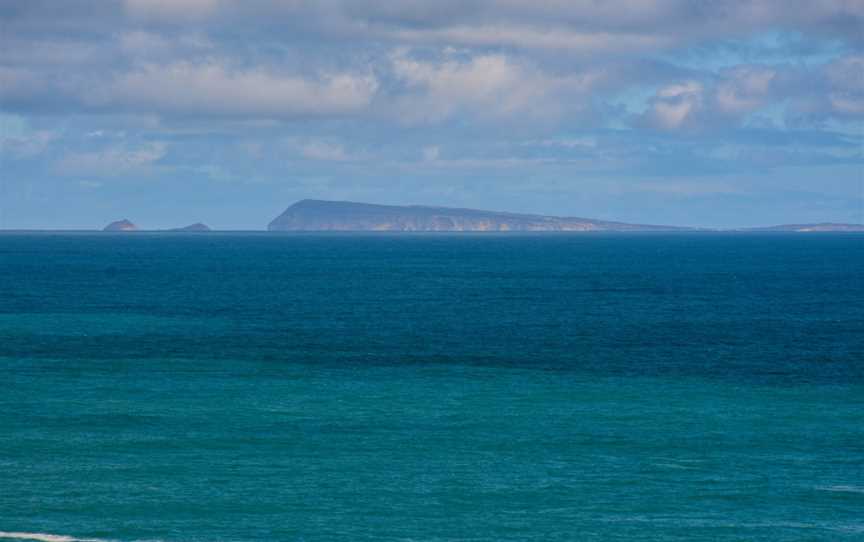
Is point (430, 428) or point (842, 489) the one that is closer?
point (842, 489)

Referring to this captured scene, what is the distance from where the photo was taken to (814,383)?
83000mm

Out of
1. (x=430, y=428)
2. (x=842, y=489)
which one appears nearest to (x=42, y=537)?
(x=430, y=428)

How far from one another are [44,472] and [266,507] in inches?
491

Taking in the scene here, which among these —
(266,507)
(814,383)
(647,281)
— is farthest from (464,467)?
(647,281)

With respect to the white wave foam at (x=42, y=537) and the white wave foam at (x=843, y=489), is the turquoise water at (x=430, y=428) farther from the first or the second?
the white wave foam at (x=42, y=537)

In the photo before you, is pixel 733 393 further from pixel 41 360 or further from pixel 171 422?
pixel 41 360

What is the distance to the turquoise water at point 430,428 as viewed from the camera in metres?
50.0

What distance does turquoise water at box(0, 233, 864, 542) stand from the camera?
50.0 m

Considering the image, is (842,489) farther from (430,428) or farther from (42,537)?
(42,537)

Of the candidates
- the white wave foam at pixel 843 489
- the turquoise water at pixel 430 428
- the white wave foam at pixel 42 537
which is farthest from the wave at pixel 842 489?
the white wave foam at pixel 42 537

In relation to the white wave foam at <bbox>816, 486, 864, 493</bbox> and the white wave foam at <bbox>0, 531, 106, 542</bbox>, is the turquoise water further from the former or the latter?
the white wave foam at <bbox>0, 531, 106, 542</bbox>

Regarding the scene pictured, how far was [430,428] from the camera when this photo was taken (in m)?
66.6

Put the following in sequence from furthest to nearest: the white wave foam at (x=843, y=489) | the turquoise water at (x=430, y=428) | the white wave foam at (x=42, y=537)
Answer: the white wave foam at (x=843, y=489) → the turquoise water at (x=430, y=428) → the white wave foam at (x=42, y=537)

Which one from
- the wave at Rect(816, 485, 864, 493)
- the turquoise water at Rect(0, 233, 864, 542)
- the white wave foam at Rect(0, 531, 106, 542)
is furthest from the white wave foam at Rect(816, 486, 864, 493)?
the white wave foam at Rect(0, 531, 106, 542)
